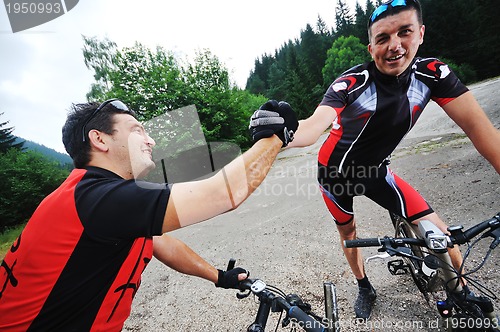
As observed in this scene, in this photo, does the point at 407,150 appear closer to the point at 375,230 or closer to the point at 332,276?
the point at 375,230

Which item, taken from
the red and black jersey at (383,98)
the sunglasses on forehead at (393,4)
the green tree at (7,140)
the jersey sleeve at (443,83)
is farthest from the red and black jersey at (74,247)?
the green tree at (7,140)

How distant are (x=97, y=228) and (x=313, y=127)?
1.43 meters

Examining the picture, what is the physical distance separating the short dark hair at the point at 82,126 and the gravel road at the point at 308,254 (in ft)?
8.31

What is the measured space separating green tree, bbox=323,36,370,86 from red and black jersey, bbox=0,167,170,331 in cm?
4715

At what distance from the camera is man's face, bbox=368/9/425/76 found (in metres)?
1.82

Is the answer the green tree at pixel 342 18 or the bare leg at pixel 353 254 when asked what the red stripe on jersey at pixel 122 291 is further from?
the green tree at pixel 342 18

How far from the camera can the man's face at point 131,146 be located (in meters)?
1.55

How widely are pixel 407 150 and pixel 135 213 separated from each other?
9.76 meters

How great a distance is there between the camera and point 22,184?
2331 cm

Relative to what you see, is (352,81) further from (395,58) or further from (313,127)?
(313,127)

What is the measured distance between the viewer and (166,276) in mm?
4195

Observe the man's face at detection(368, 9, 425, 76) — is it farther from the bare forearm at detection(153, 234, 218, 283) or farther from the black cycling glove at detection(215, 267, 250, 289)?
the bare forearm at detection(153, 234, 218, 283)

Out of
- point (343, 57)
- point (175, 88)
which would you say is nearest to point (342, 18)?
point (343, 57)

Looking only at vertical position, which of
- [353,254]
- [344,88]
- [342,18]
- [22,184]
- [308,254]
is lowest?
[22,184]
